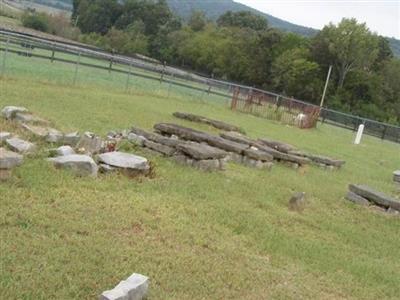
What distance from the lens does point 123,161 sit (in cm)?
797

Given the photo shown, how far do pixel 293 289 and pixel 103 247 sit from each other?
1803 mm

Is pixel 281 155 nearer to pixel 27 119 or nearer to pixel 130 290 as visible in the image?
pixel 27 119

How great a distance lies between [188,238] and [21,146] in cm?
317

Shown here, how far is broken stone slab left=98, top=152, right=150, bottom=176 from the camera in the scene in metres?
7.88

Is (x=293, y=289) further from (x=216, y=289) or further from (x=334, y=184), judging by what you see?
(x=334, y=184)

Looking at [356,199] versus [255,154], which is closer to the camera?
[356,199]

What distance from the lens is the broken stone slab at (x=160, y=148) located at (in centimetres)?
973

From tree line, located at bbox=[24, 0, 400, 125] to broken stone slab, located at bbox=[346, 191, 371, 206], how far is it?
5116cm

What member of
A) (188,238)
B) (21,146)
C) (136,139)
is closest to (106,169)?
(21,146)

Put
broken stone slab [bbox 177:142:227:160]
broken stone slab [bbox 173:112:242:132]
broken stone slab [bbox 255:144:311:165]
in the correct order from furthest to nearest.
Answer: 1. broken stone slab [bbox 173:112:242:132]
2. broken stone slab [bbox 255:144:311:165]
3. broken stone slab [bbox 177:142:227:160]

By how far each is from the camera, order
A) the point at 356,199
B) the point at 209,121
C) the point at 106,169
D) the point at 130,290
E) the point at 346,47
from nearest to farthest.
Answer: the point at 130,290 → the point at 106,169 → the point at 356,199 → the point at 209,121 → the point at 346,47

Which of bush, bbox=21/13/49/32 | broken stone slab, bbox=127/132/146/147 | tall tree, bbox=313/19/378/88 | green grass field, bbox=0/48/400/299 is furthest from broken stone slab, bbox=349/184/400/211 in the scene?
bush, bbox=21/13/49/32

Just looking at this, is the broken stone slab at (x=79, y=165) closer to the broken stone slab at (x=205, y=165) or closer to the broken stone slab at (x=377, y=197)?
the broken stone slab at (x=205, y=165)

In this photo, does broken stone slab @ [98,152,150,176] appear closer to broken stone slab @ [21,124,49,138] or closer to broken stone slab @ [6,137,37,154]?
broken stone slab @ [6,137,37,154]
